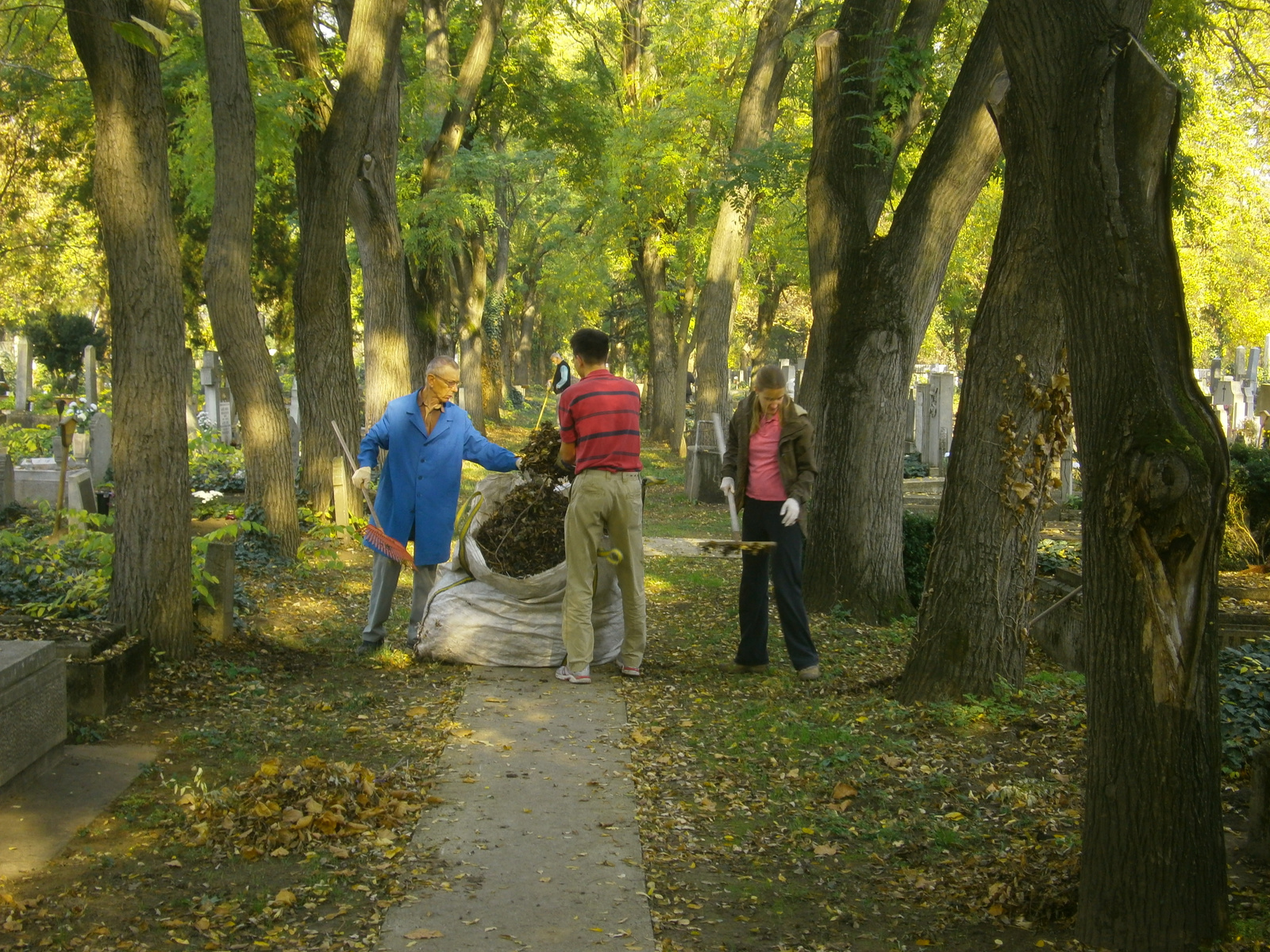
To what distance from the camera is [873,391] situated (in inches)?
390

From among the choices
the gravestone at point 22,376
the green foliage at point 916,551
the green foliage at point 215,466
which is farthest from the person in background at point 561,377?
the gravestone at point 22,376

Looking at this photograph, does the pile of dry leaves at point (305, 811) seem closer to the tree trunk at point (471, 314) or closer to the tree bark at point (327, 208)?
the tree bark at point (327, 208)

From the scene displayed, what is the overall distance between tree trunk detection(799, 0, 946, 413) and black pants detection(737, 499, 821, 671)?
276cm

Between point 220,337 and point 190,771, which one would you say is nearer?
point 190,771

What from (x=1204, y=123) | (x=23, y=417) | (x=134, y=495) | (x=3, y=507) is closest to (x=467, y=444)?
(x=134, y=495)

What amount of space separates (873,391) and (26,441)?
11.5 meters

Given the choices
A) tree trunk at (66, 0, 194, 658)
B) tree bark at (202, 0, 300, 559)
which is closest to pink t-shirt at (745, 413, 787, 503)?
tree trunk at (66, 0, 194, 658)

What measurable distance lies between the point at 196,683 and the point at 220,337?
5053 mm

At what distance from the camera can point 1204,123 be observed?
27.3m

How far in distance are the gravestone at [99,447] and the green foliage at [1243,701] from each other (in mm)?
12222

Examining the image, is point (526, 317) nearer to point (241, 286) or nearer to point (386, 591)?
point (241, 286)

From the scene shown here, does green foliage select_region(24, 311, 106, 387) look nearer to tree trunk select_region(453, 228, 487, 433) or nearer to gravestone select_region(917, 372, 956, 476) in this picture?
tree trunk select_region(453, 228, 487, 433)

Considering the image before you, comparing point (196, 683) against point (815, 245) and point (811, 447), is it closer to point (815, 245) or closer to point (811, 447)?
point (811, 447)

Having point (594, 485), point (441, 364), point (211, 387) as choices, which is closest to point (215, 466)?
point (211, 387)
